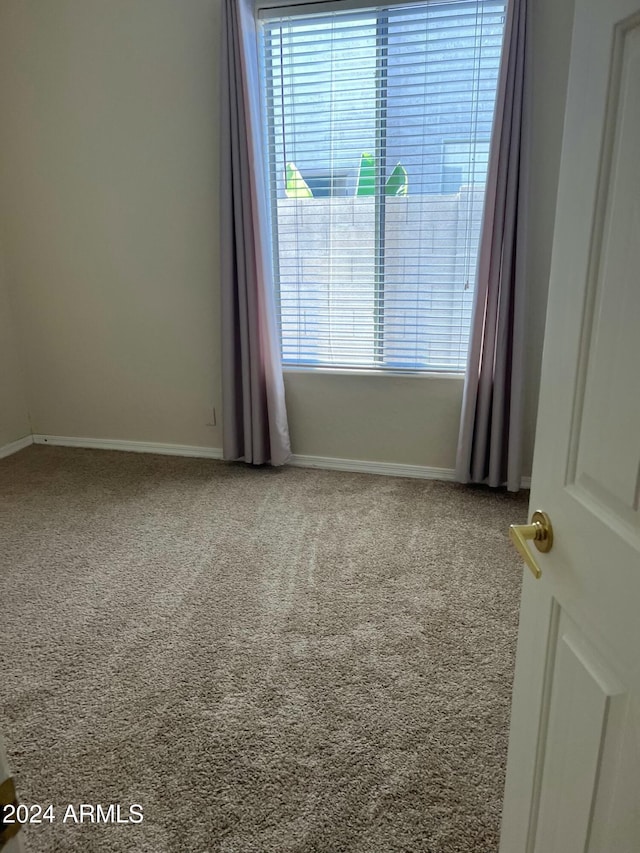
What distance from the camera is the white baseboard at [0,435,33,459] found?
378cm

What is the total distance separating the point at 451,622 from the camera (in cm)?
211

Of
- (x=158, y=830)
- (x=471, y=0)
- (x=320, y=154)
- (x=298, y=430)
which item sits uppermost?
(x=471, y=0)

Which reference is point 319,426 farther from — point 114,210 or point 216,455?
point 114,210

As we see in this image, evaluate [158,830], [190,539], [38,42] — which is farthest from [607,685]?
[38,42]

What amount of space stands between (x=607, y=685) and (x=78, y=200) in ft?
12.1

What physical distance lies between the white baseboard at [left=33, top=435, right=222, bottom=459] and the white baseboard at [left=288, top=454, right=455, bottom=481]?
0.58m

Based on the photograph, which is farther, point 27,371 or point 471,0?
point 27,371

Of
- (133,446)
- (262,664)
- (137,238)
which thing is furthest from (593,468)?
(133,446)

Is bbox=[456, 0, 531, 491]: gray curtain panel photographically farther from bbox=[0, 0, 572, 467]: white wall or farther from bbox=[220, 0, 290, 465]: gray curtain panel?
bbox=[220, 0, 290, 465]: gray curtain panel

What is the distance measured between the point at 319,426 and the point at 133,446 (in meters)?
1.31

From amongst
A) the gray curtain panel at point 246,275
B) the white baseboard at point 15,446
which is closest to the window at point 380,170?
the gray curtain panel at point 246,275

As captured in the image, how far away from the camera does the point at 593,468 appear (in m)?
0.77

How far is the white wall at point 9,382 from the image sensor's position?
3.75 meters

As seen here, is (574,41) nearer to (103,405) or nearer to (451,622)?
(451,622)
